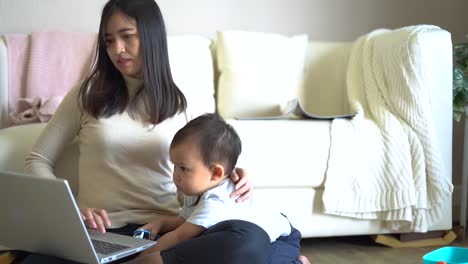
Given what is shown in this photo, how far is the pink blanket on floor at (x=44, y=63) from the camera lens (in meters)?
2.35

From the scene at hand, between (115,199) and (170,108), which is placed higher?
(170,108)

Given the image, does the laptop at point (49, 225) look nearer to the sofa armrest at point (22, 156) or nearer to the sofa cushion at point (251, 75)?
the sofa armrest at point (22, 156)

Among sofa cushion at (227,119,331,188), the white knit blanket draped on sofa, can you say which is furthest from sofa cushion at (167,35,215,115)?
the white knit blanket draped on sofa

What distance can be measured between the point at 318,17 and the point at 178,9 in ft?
2.22

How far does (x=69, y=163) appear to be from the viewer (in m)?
1.66

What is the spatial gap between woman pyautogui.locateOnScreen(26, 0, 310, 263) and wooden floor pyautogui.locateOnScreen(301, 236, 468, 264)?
0.77 meters

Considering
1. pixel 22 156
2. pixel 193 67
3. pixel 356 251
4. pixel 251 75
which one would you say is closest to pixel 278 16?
pixel 251 75

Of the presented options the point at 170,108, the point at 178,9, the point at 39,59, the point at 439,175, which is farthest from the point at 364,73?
the point at 39,59

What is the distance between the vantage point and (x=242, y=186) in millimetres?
1315

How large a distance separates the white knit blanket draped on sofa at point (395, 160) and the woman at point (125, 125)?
71 centimetres

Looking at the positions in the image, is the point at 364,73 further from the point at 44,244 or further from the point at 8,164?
the point at 44,244

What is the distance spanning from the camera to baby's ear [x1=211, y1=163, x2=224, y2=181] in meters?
1.28

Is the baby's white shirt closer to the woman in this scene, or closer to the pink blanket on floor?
the woman

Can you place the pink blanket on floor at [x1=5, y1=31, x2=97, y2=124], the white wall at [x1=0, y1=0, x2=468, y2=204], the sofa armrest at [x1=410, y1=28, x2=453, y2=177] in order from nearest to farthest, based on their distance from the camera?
the sofa armrest at [x1=410, y1=28, x2=453, y2=177]
the pink blanket on floor at [x1=5, y1=31, x2=97, y2=124]
the white wall at [x1=0, y1=0, x2=468, y2=204]
